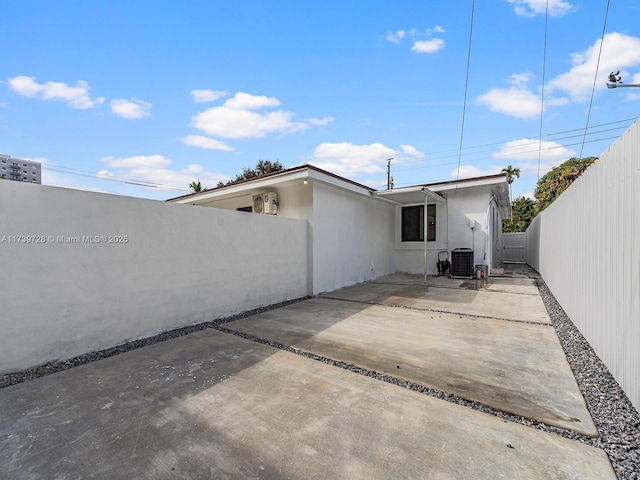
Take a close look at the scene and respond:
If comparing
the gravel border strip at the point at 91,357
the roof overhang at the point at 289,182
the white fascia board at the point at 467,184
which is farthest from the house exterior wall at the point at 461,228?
the gravel border strip at the point at 91,357

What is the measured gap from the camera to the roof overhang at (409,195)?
26.7 feet

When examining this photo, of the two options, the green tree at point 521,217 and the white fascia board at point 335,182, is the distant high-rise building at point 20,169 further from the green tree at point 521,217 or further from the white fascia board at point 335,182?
the green tree at point 521,217

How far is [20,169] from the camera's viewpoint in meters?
3.81

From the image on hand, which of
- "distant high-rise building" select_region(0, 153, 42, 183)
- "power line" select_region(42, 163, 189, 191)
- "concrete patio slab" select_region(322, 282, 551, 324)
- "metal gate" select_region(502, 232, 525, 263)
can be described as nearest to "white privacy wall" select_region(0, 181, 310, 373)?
"distant high-rise building" select_region(0, 153, 42, 183)

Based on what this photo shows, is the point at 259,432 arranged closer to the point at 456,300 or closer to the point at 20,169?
the point at 20,169

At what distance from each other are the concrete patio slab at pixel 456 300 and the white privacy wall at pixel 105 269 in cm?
308

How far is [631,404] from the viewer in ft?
7.06

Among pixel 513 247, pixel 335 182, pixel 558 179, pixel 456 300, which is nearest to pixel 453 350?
pixel 456 300

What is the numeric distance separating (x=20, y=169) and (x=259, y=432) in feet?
15.3

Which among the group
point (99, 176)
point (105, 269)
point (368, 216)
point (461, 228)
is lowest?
point (105, 269)

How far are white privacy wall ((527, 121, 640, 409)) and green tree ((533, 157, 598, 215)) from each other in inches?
891

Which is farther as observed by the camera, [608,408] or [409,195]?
[409,195]

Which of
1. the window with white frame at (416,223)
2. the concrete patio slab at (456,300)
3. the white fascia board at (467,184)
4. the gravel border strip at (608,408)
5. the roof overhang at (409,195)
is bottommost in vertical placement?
the concrete patio slab at (456,300)

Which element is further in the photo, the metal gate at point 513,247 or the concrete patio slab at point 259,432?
the metal gate at point 513,247
